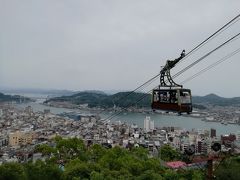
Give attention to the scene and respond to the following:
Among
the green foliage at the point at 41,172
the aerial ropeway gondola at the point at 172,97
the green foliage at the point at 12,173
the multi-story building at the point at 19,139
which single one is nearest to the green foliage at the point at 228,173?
the green foliage at the point at 41,172

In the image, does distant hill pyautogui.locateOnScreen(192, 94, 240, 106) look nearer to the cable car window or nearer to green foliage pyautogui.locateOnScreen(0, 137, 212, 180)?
green foliage pyautogui.locateOnScreen(0, 137, 212, 180)

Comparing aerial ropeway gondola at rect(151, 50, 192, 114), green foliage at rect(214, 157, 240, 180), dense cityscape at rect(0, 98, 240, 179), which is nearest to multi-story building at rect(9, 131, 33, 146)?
dense cityscape at rect(0, 98, 240, 179)

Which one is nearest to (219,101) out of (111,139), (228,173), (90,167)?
(111,139)

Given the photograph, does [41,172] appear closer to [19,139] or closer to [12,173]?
[12,173]

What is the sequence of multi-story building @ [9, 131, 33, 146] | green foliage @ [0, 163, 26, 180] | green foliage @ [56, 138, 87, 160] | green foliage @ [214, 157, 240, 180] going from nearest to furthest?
green foliage @ [0, 163, 26, 180]
green foliage @ [214, 157, 240, 180]
green foliage @ [56, 138, 87, 160]
multi-story building @ [9, 131, 33, 146]

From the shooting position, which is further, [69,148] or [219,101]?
[219,101]

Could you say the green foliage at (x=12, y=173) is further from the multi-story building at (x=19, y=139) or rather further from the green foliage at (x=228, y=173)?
the multi-story building at (x=19, y=139)

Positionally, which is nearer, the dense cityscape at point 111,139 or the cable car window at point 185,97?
the cable car window at point 185,97

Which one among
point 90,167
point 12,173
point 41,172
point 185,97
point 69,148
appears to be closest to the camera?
point 185,97

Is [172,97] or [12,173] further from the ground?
[172,97]

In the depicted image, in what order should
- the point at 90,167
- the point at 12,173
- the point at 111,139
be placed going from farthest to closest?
the point at 111,139 < the point at 90,167 < the point at 12,173

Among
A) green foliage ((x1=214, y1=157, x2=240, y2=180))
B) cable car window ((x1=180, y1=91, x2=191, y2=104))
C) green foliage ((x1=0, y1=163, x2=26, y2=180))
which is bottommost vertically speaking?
green foliage ((x1=214, y1=157, x2=240, y2=180))

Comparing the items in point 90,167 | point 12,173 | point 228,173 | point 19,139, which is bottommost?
point 19,139

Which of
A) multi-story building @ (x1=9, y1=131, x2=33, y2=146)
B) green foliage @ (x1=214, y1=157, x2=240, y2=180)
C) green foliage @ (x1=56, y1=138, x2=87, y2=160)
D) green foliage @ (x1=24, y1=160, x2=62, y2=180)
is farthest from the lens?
multi-story building @ (x1=9, y1=131, x2=33, y2=146)
